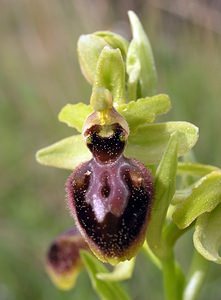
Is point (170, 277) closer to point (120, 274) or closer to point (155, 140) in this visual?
point (120, 274)

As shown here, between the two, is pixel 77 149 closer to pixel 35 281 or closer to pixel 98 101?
pixel 98 101

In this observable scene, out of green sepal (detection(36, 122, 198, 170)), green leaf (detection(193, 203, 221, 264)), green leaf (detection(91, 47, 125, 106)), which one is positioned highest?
green leaf (detection(91, 47, 125, 106))

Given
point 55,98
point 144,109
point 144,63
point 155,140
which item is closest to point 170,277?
point 155,140

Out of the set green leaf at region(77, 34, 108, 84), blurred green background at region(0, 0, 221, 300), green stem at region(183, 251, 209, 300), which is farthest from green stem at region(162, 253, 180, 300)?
blurred green background at region(0, 0, 221, 300)

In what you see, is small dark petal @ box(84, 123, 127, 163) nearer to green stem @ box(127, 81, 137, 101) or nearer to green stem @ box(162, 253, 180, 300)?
green stem @ box(127, 81, 137, 101)

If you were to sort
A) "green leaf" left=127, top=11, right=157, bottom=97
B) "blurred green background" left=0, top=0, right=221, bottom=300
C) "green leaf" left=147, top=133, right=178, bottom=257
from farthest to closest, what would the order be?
1. "blurred green background" left=0, top=0, right=221, bottom=300
2. "green leaf" left=127, top=11, right=157, bottom=97
3. "green leaf" left=147, top=133, right=178, bottom=257

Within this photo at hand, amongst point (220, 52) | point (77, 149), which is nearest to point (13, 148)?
point (220, 52)
